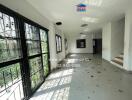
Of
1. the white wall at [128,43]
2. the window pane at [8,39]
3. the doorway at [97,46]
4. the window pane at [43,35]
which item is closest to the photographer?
the window pane at [8,39]

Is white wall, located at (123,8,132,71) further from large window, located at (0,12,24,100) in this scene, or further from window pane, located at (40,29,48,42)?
large window, located at (0,12,24,100)

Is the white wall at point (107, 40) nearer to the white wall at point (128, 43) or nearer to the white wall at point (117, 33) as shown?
the white wall at point (117, 33)

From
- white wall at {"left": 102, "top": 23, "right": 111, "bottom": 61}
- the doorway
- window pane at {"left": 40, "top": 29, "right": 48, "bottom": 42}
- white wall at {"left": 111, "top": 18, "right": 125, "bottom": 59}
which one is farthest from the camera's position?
the doorway

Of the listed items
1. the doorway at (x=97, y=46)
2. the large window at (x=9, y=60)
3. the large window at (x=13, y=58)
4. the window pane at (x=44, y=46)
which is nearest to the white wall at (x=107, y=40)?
the window pane at (x=44, y=46)

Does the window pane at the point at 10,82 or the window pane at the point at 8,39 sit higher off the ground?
the window pane at the point at 8,39

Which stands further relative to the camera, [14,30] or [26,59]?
[26,59]

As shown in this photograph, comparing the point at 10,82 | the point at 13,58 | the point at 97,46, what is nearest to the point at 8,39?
the point at 13,58

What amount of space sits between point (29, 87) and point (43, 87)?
63 cm

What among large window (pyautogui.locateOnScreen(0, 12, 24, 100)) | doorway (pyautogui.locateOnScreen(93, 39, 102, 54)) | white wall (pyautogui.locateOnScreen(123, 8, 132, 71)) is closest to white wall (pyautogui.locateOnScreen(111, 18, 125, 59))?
white wall (pyautogui.locateOnScreen(123, 8, 132, 71))

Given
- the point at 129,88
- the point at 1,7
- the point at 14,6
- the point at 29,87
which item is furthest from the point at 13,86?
the point at 129,88

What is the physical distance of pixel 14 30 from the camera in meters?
1.93

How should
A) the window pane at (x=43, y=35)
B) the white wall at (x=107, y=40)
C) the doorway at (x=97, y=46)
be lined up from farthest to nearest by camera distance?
the doorway at (x=97, y=46) < the white wall at (x=107, y=40) < the window pane at (x=43, y=35)

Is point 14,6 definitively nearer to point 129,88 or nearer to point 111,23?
point 129,88

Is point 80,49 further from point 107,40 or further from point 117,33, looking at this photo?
point 117,33
